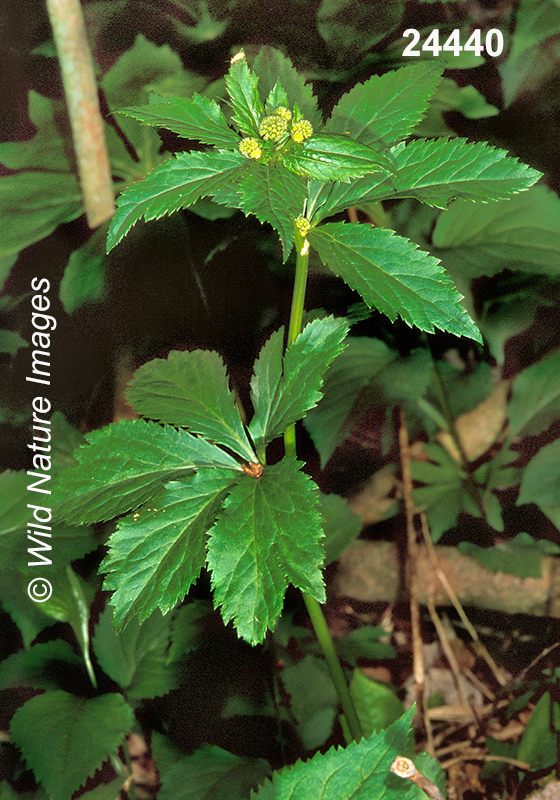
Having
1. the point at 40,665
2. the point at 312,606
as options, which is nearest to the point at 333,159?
the point at 312,606

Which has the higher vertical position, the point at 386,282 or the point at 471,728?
the point at 386,282

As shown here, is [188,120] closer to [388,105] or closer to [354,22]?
[388,105]

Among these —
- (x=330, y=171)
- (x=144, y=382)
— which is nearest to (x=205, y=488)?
(x=144, y=382)

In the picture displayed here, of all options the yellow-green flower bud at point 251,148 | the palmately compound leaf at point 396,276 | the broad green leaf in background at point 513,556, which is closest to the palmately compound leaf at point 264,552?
the palmately compound leaf at point 396,276

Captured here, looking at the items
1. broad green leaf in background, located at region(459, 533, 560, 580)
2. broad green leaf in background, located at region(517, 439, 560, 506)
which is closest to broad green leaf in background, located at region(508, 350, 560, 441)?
broad green leaf in background, located at region(517, 439, 560, 506)

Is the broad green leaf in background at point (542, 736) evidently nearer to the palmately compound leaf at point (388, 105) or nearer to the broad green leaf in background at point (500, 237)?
the broad green leaf in background at point (500, 237)

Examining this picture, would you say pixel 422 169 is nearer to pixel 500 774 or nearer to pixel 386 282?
pixel 386 282
